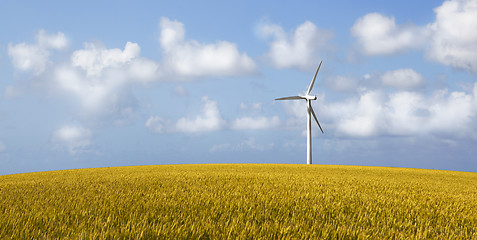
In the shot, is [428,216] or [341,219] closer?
[341,219]

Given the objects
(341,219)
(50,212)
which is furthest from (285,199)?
(50,212)

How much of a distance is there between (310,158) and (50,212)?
133 feet

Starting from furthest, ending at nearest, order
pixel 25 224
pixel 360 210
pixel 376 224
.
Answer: pixel 360 210 → pixel 376 224 → pixel 25 224

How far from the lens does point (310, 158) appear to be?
45.0 m

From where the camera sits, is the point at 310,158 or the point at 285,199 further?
the point at 310,158

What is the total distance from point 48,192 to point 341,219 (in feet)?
27.5

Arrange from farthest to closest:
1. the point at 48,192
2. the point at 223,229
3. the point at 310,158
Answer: the point at 310,158, the point at 48,192, the point at 223,229

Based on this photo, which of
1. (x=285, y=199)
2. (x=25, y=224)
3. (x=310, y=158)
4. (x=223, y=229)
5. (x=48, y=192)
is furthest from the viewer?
(x=310, y=158)

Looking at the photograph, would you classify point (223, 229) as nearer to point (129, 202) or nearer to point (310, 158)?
point (129, 202)

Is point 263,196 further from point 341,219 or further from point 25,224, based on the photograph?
point 25,224

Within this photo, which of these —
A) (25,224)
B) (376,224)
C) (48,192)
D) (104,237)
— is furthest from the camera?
(48,192)

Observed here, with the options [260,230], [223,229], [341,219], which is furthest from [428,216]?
[223,229]

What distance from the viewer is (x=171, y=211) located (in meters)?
6.81

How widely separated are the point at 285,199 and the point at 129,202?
375cm
